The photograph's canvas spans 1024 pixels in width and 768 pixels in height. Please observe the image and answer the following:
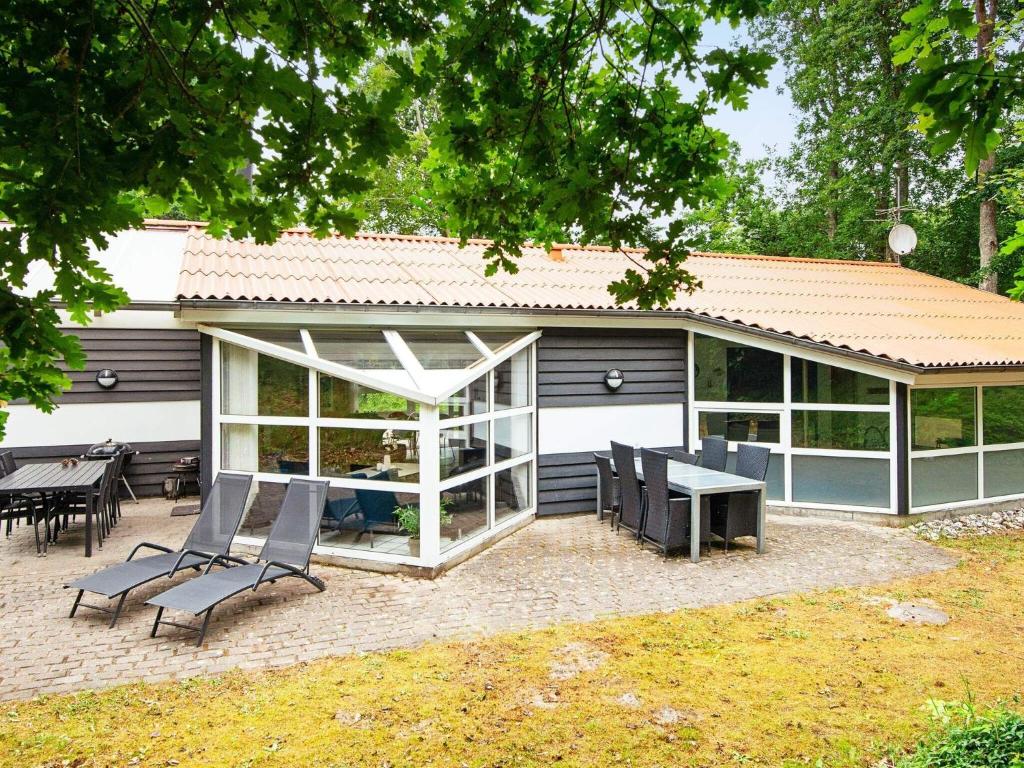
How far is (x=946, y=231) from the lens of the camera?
1647 cm

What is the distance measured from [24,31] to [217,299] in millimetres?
4663

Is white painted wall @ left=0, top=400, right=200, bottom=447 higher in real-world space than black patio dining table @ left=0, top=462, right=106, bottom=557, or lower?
higher

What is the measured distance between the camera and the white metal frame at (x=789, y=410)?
7.99 meters

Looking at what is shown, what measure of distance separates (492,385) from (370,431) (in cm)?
164

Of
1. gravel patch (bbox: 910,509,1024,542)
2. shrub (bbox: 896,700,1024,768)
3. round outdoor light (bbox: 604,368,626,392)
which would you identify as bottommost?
gravel patch (bbox: 910,509,1024,542)

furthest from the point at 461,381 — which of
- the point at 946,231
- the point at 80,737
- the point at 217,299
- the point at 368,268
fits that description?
the point at 946,231

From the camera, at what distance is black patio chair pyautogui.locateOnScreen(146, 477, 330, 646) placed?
15.9ft

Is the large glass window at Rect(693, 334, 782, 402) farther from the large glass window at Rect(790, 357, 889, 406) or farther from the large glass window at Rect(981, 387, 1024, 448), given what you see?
the large glass window at Rect(981, 387, 1024, 448)

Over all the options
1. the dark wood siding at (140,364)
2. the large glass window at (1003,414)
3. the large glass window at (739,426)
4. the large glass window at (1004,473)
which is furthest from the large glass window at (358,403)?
the large glass window at (1004,473)

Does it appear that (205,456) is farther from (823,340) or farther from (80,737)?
(823,340)

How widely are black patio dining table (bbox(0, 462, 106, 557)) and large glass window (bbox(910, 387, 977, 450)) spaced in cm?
1006

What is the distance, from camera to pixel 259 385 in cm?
680

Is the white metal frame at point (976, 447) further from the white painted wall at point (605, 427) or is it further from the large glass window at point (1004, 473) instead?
the white painted wall at point (605, 427)

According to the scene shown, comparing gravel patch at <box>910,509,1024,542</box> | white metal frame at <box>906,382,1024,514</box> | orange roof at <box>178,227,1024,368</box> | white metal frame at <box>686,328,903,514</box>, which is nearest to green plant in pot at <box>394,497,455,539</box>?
orange roof at <box>178,227,1024,368</box>
